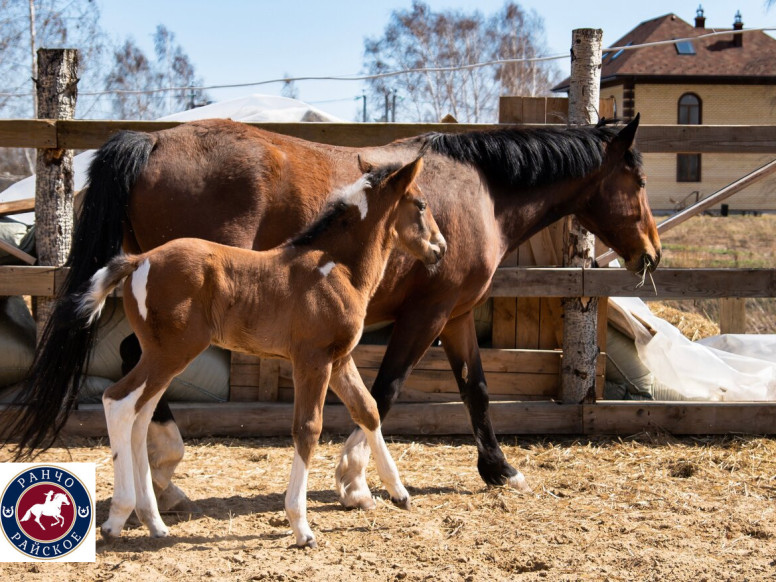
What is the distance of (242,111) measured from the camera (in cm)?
1047

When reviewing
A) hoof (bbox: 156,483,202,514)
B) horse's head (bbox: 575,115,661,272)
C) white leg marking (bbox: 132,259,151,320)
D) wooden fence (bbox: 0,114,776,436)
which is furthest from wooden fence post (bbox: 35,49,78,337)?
horse's head (bbox: 575,115,661,272)

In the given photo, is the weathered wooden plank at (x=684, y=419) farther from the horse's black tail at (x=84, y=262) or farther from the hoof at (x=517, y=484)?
the horse's black tail at (x=84, y=262)

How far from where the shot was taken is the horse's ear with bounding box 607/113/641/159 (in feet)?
16.0

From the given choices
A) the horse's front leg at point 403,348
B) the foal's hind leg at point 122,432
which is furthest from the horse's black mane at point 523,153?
the foal's hind leg at point 122,432

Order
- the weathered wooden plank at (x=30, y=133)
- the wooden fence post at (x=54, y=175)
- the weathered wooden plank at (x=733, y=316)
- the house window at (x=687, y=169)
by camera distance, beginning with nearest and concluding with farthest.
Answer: the weathered wooden plank at (x=30, y=133)
the wooden fence post at (x=54, y=175)
the weathered wooden plank at (x=733, y=316)
the house window at (x=687, y=169)

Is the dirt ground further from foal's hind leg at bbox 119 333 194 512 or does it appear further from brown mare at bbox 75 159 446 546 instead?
brown mare at bbox 75 159 446 546

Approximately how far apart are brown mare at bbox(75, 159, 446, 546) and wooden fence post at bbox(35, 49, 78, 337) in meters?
2.23

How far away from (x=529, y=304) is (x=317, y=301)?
2.75m

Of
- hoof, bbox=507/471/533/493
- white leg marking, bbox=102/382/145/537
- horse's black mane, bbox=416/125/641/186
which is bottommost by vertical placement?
hoof, bbox=507/471/533/493

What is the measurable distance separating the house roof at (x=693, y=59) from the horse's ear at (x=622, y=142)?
26.3 m

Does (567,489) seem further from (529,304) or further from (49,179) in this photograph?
(49,179)

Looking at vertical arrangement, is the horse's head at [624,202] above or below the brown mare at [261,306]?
above

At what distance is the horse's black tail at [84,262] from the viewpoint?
3814 millimetres

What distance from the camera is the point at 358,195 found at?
3.72 metres
